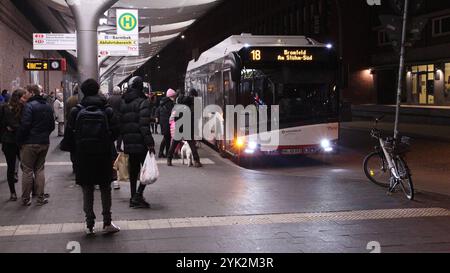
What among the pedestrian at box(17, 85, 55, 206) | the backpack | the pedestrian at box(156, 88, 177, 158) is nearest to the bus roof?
the pedestrian at box(156, 88, 177, 158)

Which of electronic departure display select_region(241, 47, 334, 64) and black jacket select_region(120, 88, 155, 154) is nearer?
black jacket select_region(120, 88, 155, 154)

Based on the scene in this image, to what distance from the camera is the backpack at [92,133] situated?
6605mm

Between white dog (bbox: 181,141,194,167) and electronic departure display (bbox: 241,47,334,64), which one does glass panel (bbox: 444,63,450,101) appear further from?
white dog (bbox: 181,141,194,167)

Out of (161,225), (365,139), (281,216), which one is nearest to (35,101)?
(161,225)

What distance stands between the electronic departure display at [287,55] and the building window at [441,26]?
2396 cm

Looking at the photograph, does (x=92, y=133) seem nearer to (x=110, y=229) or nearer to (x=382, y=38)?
(x=110, y=229)

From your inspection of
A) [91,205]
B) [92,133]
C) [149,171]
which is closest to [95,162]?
[92,133]

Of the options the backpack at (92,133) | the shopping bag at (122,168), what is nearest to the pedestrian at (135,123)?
the backpack at (92,133)

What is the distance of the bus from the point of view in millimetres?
13117

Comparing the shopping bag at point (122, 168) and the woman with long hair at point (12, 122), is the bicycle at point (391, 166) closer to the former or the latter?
the shopping bag at point (122, 168)

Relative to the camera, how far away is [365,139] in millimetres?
21734

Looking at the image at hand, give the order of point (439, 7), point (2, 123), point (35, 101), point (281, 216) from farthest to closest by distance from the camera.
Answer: point (439, 7) → point (2, 123) → point (35, 101) → point (281, 216)
